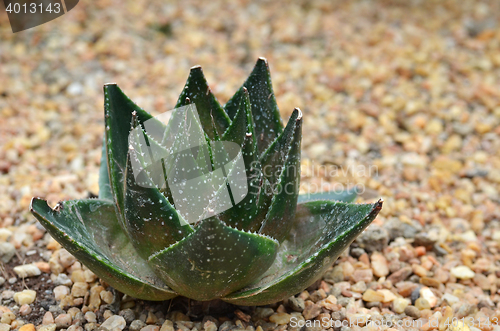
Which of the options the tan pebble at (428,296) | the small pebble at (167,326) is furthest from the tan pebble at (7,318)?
the tan pebble at (428,296)

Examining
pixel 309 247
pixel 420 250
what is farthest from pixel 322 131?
pixel 309 247

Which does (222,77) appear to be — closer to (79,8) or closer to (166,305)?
(79,8)

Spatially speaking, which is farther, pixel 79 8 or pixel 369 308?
pixel 79 8

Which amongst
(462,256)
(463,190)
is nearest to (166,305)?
(462,256)

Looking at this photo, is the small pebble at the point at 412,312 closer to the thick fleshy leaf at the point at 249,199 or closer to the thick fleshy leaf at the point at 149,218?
the thick fleshy leaf at the point at 249,199

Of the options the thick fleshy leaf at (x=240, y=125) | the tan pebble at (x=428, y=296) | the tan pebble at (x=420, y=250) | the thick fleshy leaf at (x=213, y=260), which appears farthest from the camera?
the tan pebble at (x=420, y=250)

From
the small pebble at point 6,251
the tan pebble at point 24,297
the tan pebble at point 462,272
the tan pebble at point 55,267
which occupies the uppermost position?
the small pebble at point 6,251
